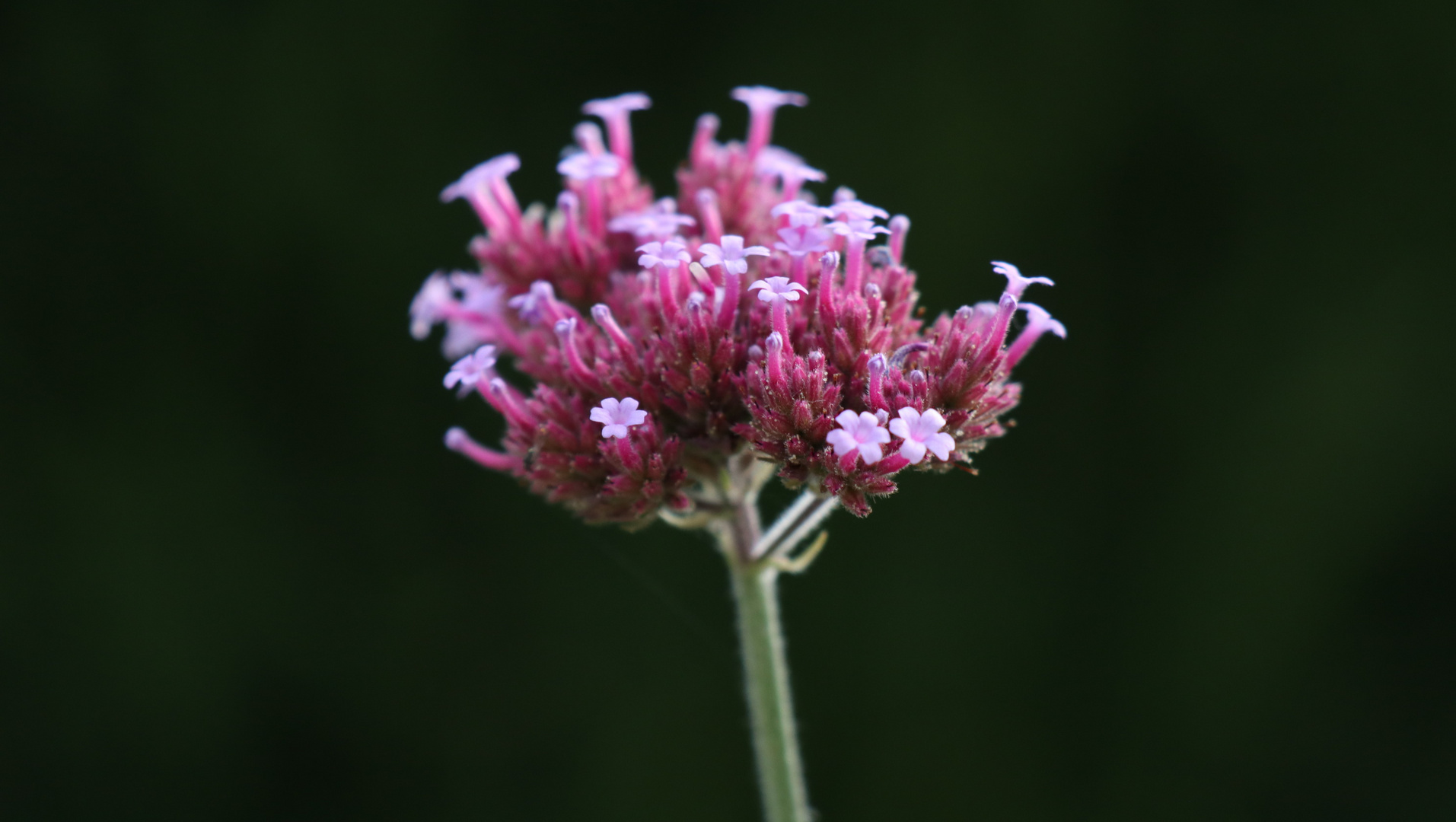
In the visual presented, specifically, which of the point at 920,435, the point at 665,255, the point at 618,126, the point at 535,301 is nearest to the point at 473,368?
the point at 535,301

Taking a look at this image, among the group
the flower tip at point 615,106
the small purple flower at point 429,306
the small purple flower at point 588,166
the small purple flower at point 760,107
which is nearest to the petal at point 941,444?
the small purple flower at point 588,166

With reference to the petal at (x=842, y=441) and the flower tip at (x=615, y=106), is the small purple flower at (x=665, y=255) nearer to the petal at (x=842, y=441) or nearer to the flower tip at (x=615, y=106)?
the petal at (x=842, y=441)

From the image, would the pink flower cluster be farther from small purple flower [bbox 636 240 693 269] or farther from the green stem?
the green stem

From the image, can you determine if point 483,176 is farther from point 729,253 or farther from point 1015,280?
point 1015,280

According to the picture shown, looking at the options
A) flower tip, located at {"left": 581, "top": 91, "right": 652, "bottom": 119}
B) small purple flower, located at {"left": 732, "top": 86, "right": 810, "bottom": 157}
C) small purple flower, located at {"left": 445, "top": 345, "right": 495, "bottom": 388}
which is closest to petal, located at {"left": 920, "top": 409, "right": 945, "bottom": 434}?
small purple flower, located at {"left": 445, "top": 345, "right": 495, "bottom": 388}

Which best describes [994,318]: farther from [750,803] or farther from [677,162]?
[750,803]
